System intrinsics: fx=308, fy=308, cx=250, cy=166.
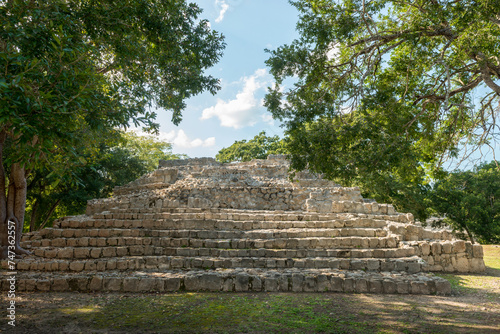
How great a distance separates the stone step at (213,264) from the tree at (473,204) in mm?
10766

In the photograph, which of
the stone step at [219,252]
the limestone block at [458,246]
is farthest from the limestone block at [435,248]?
the stone step at [219,252]

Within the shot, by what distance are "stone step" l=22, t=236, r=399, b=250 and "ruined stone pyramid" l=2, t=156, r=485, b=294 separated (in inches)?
1.1

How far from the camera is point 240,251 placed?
8320mm

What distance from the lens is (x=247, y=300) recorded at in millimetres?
5754

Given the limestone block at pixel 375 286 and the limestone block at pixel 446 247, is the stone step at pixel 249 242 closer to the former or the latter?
the limestone block at pixel 446 247

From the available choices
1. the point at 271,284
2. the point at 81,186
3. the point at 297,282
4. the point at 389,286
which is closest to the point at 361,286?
the point at 389,286

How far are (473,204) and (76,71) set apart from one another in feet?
63.3

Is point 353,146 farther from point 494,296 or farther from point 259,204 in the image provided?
point 259,204

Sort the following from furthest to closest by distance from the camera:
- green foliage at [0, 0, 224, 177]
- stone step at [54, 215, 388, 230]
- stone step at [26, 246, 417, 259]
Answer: stone step at [54, 215, 388, 230] → stone step at [26, 246, 417, 259] → green foliage at [0, 0, 224, 177]

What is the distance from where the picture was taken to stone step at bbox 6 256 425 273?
767cm

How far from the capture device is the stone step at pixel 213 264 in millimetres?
7672

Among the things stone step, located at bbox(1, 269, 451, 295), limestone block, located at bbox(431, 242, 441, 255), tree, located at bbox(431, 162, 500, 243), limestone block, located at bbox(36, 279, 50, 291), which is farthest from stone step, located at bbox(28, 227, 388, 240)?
tree, located at bbox(431, 162, 500, 243)

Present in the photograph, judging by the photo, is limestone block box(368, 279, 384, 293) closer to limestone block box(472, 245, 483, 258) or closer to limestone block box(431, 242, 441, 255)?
limestone block box(431, 242, 441, 255)

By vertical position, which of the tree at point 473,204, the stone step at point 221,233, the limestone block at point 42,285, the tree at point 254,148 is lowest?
the limestone block at point 42,285
